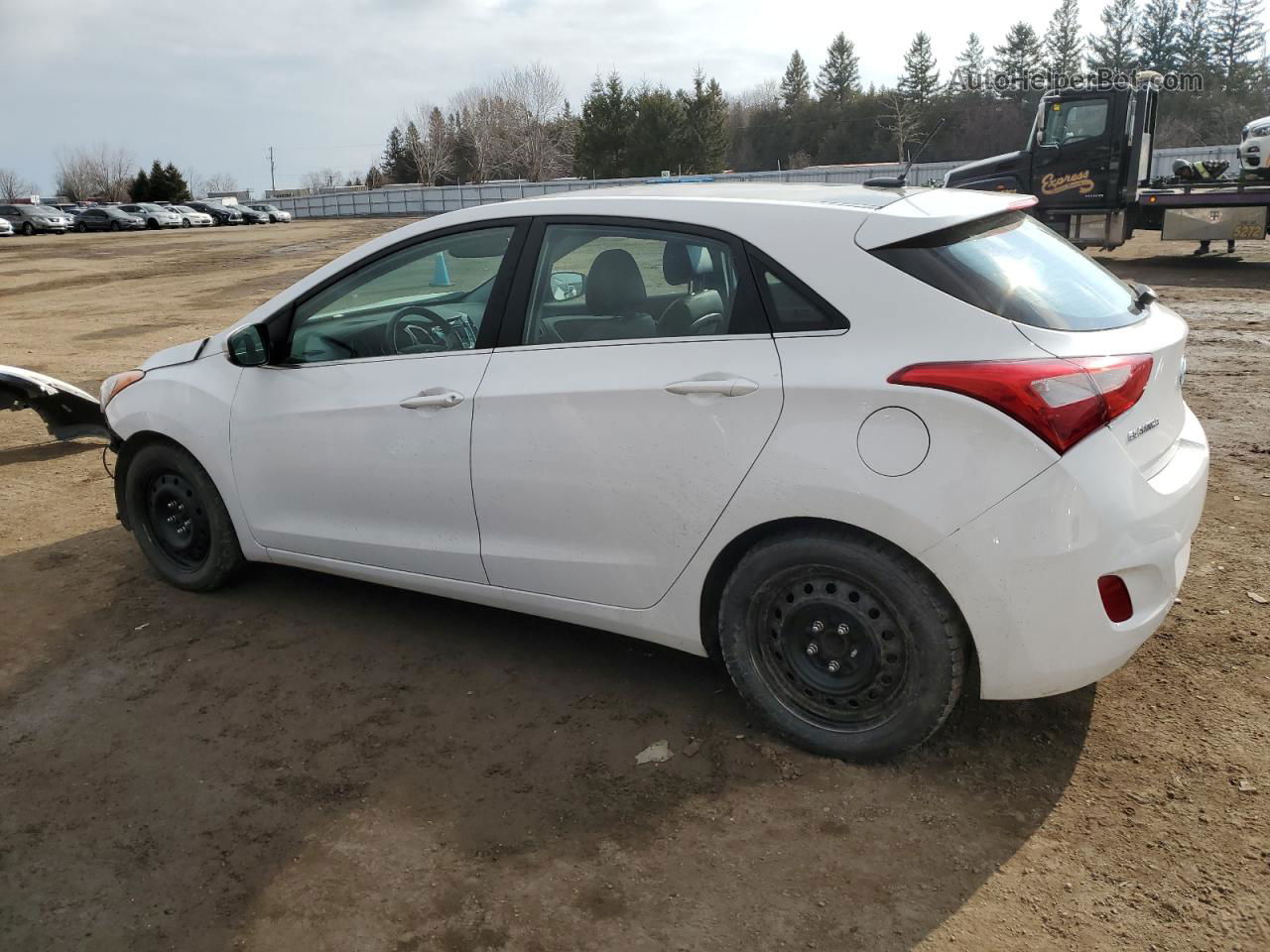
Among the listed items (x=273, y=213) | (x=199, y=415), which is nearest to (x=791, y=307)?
(x=199, y=415)

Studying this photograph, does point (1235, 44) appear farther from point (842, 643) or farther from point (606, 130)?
point (842, 643)

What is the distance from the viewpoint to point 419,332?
396 centimetres

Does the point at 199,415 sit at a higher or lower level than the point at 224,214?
lower

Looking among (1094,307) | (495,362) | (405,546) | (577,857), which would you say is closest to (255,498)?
(405,546)

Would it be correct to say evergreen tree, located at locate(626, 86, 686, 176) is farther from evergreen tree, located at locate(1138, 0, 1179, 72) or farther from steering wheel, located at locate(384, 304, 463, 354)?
steering wheel, located at locate(384, 304, 463, 354)

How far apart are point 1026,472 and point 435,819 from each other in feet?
6.28

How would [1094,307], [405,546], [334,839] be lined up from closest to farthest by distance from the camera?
[334,839] → [1094,307] → [405,546]

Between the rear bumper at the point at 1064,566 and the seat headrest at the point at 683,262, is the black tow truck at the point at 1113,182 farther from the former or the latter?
the rear bumper at the point at 1064,566

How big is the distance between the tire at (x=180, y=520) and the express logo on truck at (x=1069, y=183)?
17171 millimetres

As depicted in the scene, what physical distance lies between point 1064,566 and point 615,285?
170cm

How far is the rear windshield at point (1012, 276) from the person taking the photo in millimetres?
2896

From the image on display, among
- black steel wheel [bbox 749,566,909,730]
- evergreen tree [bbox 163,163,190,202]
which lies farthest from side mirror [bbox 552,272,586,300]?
evergreen tree [bbox 163,163,190,202]

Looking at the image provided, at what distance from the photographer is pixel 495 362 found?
3561mm

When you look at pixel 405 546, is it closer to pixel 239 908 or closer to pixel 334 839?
pixel 334 839
